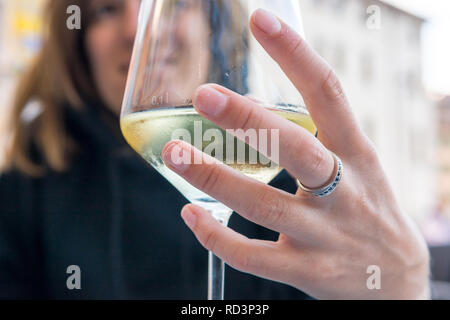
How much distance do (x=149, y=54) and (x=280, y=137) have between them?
12 cm

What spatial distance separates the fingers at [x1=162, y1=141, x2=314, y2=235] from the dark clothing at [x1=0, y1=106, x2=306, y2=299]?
0.46m

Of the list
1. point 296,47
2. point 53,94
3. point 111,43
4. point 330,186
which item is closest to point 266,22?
point 296,47

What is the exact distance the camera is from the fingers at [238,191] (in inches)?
12.0

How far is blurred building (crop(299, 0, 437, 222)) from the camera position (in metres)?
9.48

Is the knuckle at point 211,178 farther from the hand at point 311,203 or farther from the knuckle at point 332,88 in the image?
the knuckle at point 332,88

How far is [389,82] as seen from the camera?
10.7m

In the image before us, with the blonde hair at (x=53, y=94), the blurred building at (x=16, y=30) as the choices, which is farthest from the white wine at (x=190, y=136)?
the blurred building at (x=16, y=30)

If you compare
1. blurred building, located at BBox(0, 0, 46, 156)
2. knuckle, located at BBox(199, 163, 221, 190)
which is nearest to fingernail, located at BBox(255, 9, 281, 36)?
knuckle, located at BBox(199, 163, 221, 190)

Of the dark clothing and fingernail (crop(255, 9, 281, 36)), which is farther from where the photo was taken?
the dark clothing

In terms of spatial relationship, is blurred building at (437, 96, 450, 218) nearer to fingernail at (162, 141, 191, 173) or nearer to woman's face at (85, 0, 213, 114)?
woman's face at (85, 0, 213, 114)

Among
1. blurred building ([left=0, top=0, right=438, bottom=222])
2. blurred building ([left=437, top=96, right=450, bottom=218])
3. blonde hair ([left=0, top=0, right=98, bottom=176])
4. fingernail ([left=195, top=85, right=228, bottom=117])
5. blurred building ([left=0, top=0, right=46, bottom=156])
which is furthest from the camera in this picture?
blurred building ([left=437, top=96, right=450, bottom=218])

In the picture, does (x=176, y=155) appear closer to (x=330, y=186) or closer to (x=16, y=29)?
(x=330, y=186)

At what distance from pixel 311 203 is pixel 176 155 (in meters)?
0.13
